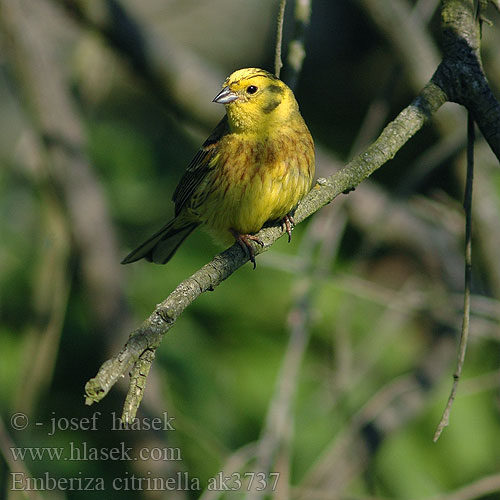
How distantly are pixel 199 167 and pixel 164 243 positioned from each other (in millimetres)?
468

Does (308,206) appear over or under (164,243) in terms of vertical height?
under

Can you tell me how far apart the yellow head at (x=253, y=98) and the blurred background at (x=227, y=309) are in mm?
888

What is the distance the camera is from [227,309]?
536cm

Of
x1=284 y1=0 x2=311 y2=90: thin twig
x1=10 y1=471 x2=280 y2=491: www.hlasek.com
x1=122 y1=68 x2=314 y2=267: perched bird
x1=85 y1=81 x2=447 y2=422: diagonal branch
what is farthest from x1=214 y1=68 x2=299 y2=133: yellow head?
x1=10 y1=471 x2=280 y2=491: www.hlasek.com

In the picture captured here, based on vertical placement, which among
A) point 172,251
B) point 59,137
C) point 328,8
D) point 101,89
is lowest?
point 172,251

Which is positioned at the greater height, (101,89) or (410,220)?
(101,89)

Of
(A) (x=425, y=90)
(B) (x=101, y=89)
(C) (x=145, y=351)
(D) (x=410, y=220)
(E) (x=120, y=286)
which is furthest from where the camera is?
(B) (x=101, y=89)

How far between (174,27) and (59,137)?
3.61 m

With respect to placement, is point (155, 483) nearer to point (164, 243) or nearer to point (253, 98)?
point (164, 243)

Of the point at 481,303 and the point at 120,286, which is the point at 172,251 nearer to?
the point at 120,286

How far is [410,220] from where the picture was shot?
16.9 ft

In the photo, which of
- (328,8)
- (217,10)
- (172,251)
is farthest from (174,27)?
(172,251)

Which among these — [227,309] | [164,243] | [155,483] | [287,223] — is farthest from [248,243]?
[227,309]

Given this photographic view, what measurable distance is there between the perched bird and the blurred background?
2.29ft
